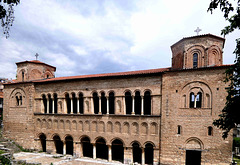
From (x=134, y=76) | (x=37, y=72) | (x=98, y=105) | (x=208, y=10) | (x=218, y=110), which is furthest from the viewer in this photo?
(x=37, y=72)

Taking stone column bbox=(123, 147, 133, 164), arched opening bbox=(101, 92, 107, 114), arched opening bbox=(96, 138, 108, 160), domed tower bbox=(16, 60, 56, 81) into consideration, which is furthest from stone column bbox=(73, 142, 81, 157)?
domed tower bbox=(16, 60, 56, 81)

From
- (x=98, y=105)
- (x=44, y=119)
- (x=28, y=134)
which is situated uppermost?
(x=98, y=105)

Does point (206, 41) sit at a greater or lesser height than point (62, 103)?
greater

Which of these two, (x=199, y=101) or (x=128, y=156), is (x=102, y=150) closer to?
(x=128, y=156)

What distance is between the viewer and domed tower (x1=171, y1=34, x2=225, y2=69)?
1320cm

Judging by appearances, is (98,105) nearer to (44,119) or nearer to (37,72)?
(44,119)

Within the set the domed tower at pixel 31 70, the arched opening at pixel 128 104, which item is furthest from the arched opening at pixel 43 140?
the arched opening at pixel 128 104

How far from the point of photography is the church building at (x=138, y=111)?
12617 millimetres

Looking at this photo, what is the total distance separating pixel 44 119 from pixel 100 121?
7.23m

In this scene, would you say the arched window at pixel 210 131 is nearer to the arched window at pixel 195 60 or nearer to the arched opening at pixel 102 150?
the arched window at pixel 195 60

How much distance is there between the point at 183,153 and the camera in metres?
12.9

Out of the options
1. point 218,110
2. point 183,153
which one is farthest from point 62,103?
point 218,110

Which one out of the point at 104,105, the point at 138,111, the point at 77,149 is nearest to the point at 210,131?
the point at 138,111

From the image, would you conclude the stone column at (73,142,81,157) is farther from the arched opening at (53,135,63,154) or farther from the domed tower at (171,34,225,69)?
the domed tower at (171,34,225,69)
